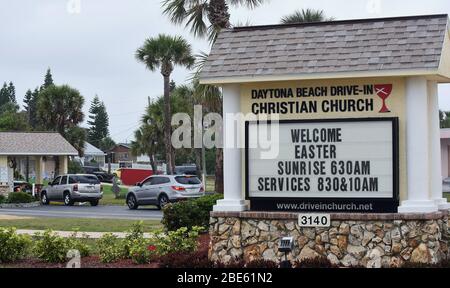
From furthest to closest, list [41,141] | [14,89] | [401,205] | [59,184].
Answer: [14,89] → [41,141] → [59,184] → [401,205]

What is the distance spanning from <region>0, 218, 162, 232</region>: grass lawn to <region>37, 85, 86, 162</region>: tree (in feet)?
103

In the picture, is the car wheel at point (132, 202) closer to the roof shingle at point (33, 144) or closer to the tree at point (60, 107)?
the roof shingle at point (33, 144)

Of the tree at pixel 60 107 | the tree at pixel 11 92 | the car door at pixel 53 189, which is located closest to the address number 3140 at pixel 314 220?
the car door at pixel 53 189

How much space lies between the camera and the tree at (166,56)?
43.4 metres

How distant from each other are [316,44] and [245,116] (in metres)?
1.76

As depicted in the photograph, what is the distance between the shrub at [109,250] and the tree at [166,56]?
27314 mm

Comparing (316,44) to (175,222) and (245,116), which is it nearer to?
(245,116)

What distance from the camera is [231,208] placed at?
14.2 m

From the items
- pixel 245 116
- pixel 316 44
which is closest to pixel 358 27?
pixel 316 44

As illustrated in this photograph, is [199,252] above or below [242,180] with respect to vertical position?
below

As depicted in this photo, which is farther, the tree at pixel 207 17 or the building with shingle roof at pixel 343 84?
the tree at pixel 207 17

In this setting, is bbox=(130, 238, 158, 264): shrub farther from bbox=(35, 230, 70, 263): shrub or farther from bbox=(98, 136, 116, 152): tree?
bbox=(98, 136, 116, 152): tree

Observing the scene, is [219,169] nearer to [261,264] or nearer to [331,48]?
[331,48]
